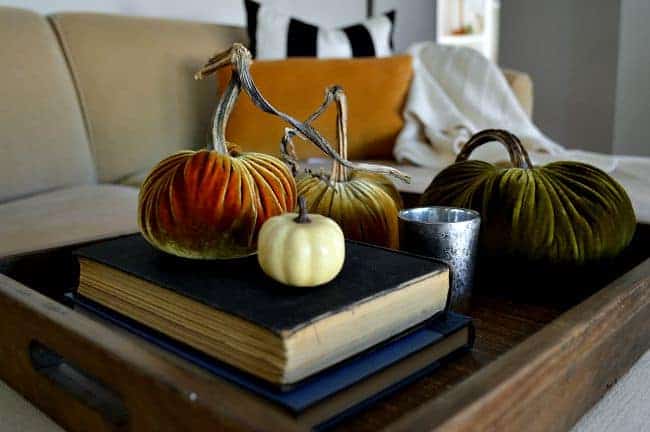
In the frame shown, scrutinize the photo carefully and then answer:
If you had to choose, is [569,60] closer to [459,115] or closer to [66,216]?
[459,115]

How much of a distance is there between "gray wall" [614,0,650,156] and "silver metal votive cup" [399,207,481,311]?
2415mm

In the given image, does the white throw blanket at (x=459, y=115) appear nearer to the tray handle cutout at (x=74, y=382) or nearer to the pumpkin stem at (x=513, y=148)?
the pumpkin stem at (x=513, y=148)

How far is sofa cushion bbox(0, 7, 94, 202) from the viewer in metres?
1.42

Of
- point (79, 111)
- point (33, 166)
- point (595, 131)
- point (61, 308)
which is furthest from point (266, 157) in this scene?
point (595, 131)

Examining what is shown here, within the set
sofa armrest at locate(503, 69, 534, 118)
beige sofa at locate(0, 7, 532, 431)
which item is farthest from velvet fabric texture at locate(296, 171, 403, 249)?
sofa armrest at locate(503, 69, 534, 118)

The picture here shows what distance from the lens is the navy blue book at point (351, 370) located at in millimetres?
370

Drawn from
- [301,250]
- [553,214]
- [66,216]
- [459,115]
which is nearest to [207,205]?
[301,250]

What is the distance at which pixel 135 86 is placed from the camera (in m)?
1.67

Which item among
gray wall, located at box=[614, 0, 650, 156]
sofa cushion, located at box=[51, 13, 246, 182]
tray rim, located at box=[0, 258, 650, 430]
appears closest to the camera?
tray rim, located at box=[0, 258, 650, 430]

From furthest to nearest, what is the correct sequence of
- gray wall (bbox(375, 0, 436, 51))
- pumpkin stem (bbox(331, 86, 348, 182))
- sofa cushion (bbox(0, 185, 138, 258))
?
gray wall (bbox(375, 0, 436, 51)) → sofa cushion (bbox(0, 185, 138, 258)) → pumpkin stem (bbox(331, 86, 348, 182))

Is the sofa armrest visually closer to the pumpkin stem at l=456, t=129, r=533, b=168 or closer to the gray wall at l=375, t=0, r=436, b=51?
the gray wall at l=375, t=0, r=436, b=51

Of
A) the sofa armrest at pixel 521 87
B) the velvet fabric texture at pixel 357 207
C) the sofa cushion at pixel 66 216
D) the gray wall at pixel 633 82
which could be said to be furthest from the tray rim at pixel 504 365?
the gray wall at pixel 633 82

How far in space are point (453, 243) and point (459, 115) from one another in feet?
4.15

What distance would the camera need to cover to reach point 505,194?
637 mm
